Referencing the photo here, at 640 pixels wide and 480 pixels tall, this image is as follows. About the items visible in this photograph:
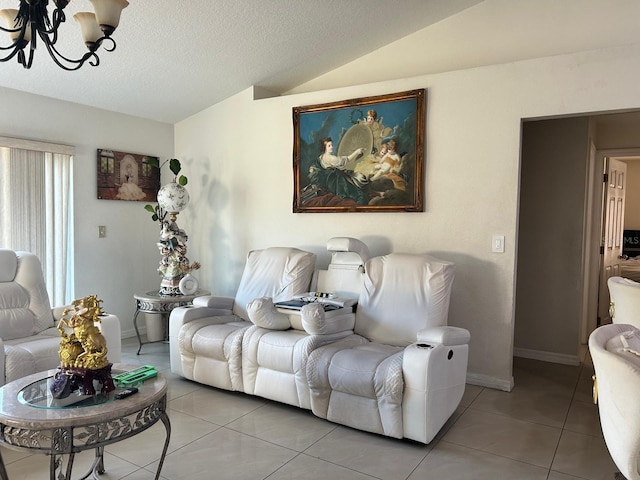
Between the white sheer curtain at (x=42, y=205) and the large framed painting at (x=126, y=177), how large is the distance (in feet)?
1.05

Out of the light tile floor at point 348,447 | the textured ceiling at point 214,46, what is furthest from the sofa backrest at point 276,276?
the textured ceiling at point 214,46

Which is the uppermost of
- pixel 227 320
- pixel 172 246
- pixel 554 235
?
pixel 554 235

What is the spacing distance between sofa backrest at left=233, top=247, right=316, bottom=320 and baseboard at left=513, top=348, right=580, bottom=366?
222cm

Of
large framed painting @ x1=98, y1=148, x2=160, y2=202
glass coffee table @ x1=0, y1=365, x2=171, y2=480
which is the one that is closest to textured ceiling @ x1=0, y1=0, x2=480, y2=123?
large framed painting @ x1=98, y1=148, x2=160, y2=202

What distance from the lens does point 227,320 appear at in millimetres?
3699

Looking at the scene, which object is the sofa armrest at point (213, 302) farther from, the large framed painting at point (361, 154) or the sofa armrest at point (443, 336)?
the sofa armrest at point (443, 336)

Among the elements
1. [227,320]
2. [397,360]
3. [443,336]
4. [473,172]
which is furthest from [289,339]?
[473,172]

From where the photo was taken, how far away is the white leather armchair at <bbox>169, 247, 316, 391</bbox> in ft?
10.7

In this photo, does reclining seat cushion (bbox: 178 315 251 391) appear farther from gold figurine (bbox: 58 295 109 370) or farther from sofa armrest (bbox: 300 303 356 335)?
gold figurine (bbox: 58 295 109 370)

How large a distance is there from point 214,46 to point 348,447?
3.12 m

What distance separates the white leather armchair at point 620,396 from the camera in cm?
142

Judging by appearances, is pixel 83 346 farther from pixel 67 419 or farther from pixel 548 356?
pixel 548 356

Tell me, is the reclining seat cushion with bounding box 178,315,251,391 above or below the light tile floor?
above

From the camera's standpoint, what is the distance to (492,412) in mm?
3010
